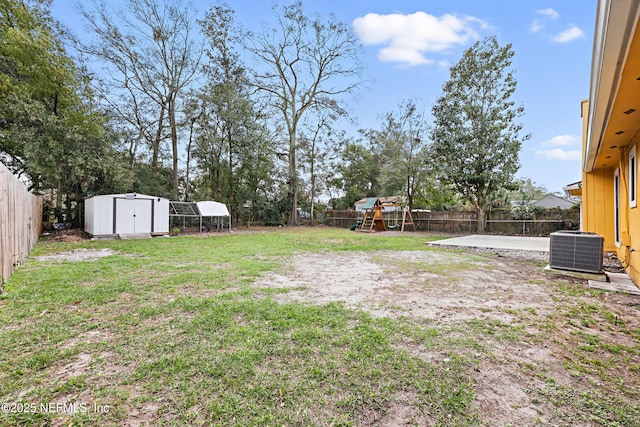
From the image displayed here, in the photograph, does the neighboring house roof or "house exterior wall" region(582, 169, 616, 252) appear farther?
the neighboring house roof

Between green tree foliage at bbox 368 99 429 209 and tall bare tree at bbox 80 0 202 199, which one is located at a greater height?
tall bare tree at bbox 80 0 202 199

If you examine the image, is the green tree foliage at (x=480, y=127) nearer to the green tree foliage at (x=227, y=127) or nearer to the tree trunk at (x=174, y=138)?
the green tree foliage at (x=227, y=127)

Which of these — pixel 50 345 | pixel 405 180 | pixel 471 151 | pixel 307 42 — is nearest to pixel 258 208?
pixel 405 180

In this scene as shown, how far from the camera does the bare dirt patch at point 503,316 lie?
62.0 inches

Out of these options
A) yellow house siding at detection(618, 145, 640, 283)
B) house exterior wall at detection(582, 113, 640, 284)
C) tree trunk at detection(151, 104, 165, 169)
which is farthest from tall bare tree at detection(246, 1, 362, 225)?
yellow house siding at detection(618, 145, 640, 283)

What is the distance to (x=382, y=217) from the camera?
52.3 feet

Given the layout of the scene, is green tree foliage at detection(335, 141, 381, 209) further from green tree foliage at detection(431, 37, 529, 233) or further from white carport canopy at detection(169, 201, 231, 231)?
white carport canopy at detection(169, 201, 231, 231)

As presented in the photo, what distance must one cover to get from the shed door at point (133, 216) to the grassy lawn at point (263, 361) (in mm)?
7772

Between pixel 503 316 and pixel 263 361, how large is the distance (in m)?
2.45

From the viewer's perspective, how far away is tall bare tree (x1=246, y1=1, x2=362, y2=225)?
17.2 metres

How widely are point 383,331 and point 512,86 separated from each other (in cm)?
1384

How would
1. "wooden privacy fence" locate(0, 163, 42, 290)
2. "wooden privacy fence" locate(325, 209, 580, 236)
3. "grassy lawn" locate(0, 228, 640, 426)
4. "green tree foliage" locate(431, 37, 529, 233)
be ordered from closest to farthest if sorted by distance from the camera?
"grassy lawn" locate(0, 228, 640, 426) → "wooden privacy fence" locate(0, 163, 42, 290) → "wooden privacy fence" locate(325, 209, 580, 236) → "green tree foliage" locate(431, 37, 529, 233)

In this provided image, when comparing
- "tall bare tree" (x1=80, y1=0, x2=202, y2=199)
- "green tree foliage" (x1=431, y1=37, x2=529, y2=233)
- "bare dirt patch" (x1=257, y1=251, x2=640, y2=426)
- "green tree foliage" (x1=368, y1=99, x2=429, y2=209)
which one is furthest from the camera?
"green tree foliage" (x1=368, y1=99, x2=429, y2=209)

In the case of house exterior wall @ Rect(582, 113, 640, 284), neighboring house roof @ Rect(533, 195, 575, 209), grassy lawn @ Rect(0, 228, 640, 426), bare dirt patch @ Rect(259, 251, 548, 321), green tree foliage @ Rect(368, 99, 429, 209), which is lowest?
grassy lawn @ Rect(0, 228, 640, 426)
